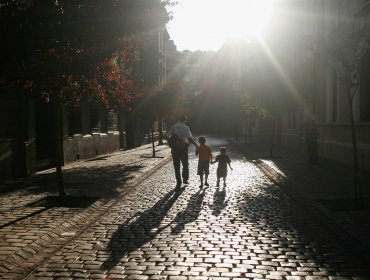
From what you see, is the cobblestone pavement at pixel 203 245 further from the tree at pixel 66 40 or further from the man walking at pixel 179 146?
the tree at pixel 66 40

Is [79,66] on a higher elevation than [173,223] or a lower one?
higher

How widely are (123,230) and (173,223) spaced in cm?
80

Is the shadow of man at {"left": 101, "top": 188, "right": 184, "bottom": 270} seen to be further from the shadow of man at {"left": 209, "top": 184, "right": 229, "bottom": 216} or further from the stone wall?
the stone wall

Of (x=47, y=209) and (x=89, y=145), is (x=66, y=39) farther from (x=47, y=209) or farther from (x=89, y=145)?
(x=89, y=145)

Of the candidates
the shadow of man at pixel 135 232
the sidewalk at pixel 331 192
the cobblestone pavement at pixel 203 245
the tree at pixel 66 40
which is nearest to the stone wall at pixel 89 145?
the sidewalk at pixel 331 192

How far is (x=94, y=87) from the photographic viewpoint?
34.2 ft

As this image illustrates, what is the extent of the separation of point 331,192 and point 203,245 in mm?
5129

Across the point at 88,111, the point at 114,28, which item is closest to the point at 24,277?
the point at 114,28

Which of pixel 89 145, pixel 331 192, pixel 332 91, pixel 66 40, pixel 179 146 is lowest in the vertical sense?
pixel 331 192

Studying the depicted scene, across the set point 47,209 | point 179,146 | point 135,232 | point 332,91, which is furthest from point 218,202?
point 332,91

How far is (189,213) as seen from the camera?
7996 mm

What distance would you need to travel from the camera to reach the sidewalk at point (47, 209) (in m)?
5.66

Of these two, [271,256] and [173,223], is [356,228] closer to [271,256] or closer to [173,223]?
[271,256]

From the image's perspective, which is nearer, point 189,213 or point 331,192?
point 189,213
